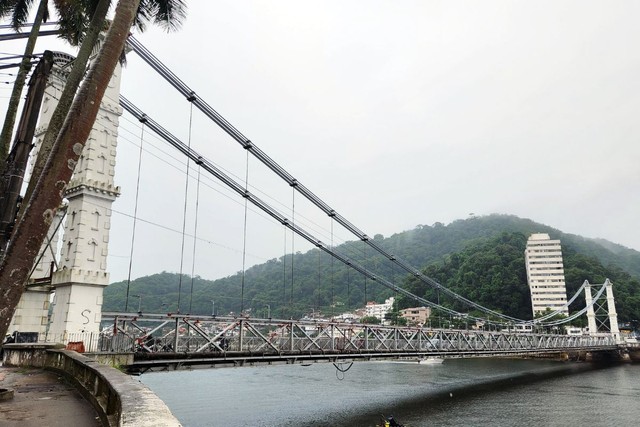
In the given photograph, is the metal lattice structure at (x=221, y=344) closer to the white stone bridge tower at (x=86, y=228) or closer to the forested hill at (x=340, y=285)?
the white stone bridge tower at (x=86, y=228)

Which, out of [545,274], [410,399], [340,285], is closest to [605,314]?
[545,274]

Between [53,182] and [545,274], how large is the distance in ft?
419

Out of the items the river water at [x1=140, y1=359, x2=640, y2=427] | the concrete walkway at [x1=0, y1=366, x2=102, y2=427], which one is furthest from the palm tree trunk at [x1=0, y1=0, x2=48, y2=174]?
the river water at [x1=140, y1=359, x2=640, y2=427]

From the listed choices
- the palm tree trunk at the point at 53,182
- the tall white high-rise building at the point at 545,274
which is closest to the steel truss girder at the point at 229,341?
the palm tree trunk at the point at 53,182

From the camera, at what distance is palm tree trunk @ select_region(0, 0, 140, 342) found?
203 inches

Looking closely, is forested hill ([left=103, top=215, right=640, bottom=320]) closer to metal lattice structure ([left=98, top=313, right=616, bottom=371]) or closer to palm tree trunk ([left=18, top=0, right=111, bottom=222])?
metal lattice structure ([left=98, top=313, right=616, bottom=371])

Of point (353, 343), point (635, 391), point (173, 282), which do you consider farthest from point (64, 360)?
point (173, 282)

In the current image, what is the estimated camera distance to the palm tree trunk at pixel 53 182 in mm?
5164

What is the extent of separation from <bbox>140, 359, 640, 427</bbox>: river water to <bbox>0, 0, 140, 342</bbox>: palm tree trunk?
20.9 m

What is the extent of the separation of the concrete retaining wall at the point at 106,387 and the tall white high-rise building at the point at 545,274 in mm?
112117

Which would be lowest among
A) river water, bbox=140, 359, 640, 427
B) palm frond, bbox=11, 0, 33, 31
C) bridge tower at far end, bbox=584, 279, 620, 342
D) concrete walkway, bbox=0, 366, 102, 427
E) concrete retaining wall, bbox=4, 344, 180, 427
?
river water, bbox=140, 359, 640, 427

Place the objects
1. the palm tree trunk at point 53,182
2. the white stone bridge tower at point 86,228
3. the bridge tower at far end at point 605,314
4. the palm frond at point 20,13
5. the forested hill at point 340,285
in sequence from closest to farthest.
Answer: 1. the palm tree trunk at point 53,182
2. the palm frond at point 20,13
3. the white stone bridge tower at point 86,228
4. the bridge tower at far end at point 605,314
5. the forested hill at point 340,285

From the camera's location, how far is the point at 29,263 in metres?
5.23

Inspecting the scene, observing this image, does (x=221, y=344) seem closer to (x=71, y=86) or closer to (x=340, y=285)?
(x=71, y=86)
